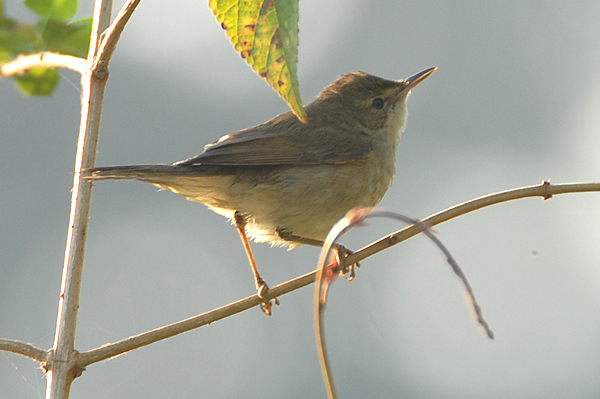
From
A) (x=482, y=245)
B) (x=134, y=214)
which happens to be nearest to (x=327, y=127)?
(x=482, y=245)

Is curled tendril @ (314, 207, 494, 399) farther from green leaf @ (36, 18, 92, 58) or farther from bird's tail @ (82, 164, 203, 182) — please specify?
bird's tail @ (82, 164, 203, 182)

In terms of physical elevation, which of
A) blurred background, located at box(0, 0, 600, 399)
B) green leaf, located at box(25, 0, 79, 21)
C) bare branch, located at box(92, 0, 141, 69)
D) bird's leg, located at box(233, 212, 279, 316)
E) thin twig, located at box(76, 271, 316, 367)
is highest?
blurred background, located at box(0, 0, 600, 399)

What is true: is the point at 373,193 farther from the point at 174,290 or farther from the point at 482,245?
the point at 482,245

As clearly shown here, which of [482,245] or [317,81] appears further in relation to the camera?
[317,81]

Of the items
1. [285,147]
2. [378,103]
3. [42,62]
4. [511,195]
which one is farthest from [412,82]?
[42,62]

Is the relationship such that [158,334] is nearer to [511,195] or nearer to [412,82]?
[511,195]

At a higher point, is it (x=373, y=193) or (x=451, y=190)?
(x=451, y=190)

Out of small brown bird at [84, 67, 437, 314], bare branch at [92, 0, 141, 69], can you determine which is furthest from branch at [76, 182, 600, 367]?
small brown bird at [84, 67, 437, 314]
